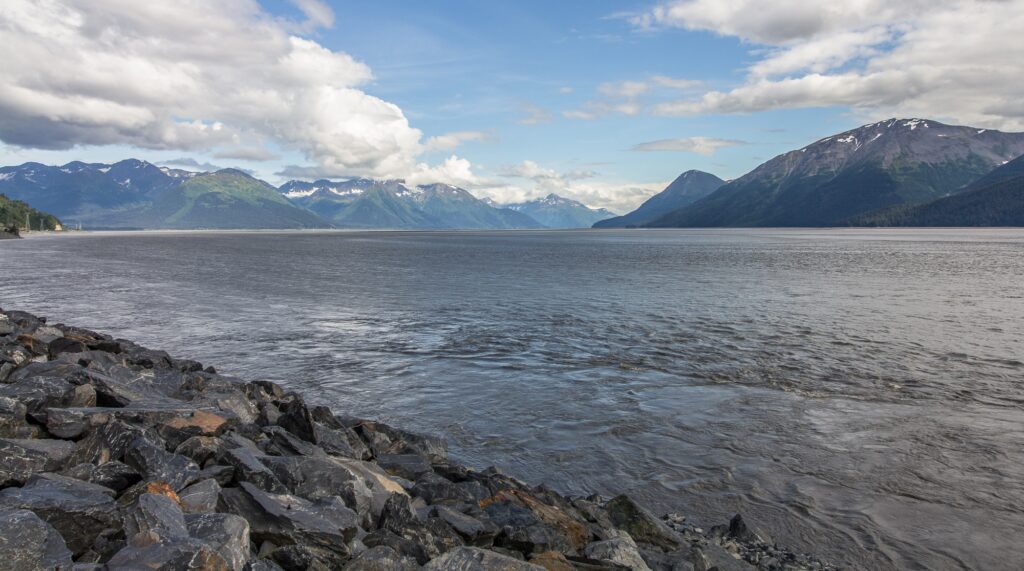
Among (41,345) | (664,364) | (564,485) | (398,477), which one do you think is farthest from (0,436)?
(664,364)

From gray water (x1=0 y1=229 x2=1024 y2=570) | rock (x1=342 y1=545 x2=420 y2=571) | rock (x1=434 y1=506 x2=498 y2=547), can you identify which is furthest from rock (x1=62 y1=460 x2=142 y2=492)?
gray water (x1=0 y1=229 x2=1024 y2=570)

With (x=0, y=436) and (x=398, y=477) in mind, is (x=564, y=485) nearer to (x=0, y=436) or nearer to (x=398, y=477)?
(x=398, y=477)

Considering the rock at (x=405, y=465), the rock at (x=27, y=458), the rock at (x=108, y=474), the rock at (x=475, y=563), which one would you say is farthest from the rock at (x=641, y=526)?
the rock at (x=27, y=458)

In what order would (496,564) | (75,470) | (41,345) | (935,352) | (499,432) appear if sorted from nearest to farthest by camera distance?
1. (496,564)
2. (75,470)
3. (499,432)
4. (41,345)
5. (935,352)

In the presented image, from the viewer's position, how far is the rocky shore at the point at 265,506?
7141 millimetres

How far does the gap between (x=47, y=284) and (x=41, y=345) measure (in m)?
48.8

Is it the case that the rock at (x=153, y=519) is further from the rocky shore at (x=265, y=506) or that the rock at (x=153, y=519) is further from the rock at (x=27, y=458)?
the rock at (x=27, y=458)

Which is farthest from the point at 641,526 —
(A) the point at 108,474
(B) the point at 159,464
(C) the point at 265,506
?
(A) the point at 108,474

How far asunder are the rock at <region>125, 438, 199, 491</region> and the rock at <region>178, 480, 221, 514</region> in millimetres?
262

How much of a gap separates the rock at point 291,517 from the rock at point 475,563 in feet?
4.60

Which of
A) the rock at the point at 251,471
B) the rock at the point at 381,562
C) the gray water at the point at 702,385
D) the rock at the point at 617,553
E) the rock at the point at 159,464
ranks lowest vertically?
the gray water at the point at 702,385

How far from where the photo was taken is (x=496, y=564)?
784cm

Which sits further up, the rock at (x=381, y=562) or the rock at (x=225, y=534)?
the rock at (x=225, y=534)

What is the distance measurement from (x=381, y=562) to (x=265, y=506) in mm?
2148
